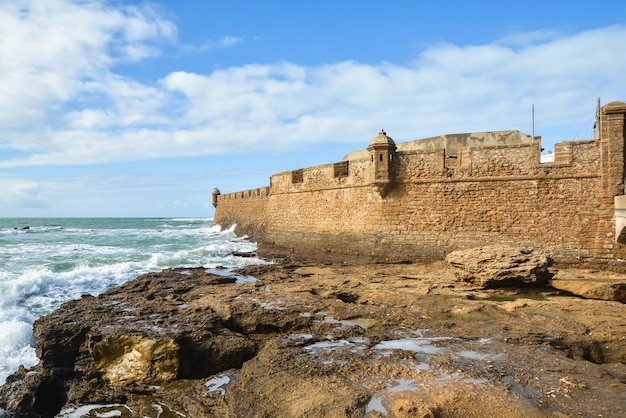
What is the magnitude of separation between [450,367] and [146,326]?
4.23 meters

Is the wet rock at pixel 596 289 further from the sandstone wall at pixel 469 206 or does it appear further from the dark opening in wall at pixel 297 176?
the dark opening in wall at pixel 297 176

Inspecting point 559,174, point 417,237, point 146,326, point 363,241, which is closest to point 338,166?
point 363,241

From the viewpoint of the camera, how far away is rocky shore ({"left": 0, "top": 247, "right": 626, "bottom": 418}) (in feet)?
13.0

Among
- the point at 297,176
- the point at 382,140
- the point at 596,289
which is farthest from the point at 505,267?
the point at 297,176

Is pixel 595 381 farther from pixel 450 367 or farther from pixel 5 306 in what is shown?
pixel 5 306

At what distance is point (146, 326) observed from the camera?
6.19m

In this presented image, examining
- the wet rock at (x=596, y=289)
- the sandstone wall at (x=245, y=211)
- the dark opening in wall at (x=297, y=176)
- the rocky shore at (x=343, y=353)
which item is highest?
the dark opening in wall at (x=297, y=176)

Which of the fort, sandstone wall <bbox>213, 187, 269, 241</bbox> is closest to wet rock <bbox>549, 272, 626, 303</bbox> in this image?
the fort

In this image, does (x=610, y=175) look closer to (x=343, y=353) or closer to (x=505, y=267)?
(x=505, y=267)

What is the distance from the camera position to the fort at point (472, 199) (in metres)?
11.2

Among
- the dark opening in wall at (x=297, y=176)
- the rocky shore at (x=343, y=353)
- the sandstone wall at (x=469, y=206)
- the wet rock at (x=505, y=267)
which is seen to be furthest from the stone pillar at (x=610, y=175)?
the dark opening in wall at (x=297, y=176)

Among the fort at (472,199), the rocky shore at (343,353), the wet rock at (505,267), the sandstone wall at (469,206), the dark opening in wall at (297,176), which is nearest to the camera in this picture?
the rocky shore at (343,353)

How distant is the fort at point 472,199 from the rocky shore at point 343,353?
358 centimetres

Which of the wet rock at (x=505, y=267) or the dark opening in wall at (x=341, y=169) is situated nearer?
the wet rock at (x=505, y=267)
